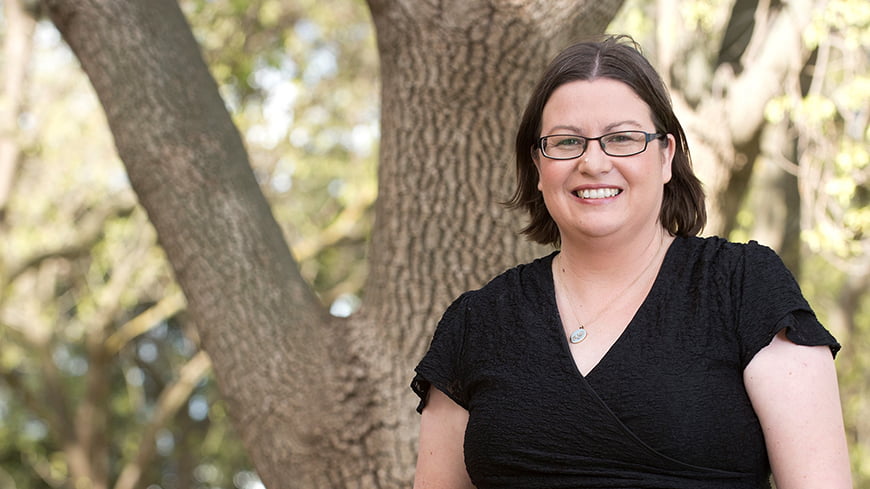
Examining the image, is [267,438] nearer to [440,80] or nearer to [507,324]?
[440,80]

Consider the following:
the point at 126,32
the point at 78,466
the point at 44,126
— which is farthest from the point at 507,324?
the point at 78,466

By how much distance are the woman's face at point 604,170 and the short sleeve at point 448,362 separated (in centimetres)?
36

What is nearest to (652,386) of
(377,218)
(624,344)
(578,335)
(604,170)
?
(624,344)

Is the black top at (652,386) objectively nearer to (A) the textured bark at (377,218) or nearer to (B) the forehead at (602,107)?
(B) the forehead at (602,107)

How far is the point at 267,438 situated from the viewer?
13.0 feet

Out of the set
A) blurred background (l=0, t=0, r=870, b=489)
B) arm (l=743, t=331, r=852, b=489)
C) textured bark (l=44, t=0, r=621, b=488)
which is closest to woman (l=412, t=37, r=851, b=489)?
arm (l=743, t=331, r=852, b=489)

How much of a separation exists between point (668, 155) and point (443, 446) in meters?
0.81

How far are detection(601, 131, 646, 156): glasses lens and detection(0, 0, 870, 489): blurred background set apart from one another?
334 cm

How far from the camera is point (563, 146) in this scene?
2.27 meters

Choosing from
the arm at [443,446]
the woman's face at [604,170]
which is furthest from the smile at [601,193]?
the arm at [443,446]

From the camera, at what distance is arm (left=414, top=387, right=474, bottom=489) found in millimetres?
2439

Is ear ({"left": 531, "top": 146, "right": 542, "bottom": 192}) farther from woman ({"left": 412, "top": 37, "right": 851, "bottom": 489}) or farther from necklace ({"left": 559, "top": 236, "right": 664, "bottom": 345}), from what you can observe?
necklace ({"left": 559, "top": 236, "right": 664, "bottom": 345})

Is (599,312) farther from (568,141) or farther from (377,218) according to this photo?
(377,218)

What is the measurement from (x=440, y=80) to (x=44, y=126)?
6.98 m
